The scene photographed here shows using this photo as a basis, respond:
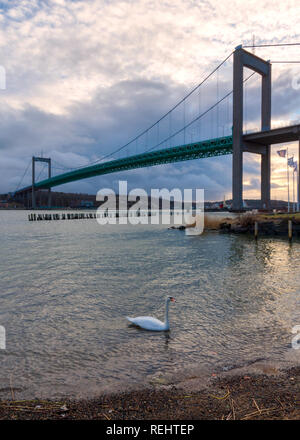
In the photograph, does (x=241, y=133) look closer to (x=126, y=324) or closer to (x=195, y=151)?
(x=195, y=151)

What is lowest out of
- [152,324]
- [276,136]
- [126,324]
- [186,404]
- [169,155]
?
[126,324]

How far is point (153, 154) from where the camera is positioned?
59.7m

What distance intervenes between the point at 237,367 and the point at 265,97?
191 ft

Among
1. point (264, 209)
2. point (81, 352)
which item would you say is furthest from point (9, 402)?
point (264, 209)

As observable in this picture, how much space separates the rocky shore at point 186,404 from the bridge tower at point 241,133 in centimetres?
4671

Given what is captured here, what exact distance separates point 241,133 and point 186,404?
49.9 m

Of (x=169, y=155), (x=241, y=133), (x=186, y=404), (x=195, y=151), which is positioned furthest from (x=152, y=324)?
(x=169, y=155)

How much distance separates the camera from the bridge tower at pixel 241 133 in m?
48.6

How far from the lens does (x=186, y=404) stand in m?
3.60

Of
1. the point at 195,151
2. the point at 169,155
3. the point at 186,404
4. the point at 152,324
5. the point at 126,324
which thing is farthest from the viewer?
the point at 169,155

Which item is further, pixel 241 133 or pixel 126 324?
pixel 241 133

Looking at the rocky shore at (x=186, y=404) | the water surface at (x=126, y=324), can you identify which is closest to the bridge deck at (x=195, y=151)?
the water surface at (x=126, y=324)

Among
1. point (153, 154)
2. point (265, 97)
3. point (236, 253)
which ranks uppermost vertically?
point (265, 97)
